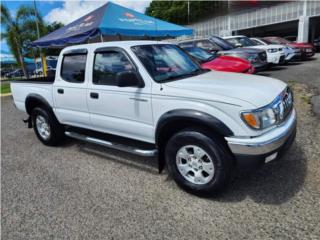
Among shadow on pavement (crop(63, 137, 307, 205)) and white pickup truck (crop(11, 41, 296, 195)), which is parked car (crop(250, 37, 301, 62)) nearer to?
shadow on pavement (crop(63, 137, 307, 205))

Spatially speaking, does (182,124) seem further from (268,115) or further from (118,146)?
(118,146)

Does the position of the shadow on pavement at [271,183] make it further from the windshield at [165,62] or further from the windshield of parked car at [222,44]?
the windshield of parked car at [222,44]

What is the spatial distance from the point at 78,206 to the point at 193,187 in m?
→ 1.36

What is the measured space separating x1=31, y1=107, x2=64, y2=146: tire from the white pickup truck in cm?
34

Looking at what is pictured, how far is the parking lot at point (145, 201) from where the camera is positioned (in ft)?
8.70

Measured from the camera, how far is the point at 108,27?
7824 millimetres

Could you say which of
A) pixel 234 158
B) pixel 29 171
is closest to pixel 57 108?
pixel 29 171

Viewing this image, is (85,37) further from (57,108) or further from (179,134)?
(179,134)

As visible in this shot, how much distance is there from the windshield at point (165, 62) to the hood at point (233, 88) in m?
0.24

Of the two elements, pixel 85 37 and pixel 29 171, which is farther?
pixel 85 37

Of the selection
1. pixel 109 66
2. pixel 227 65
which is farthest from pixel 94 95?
pixel 227 65

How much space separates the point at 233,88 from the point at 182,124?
694mm

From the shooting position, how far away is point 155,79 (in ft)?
11.1

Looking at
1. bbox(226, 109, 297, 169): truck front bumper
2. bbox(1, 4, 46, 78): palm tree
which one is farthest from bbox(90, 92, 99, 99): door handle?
bbox(1, 4, 46, 78): palm tree
